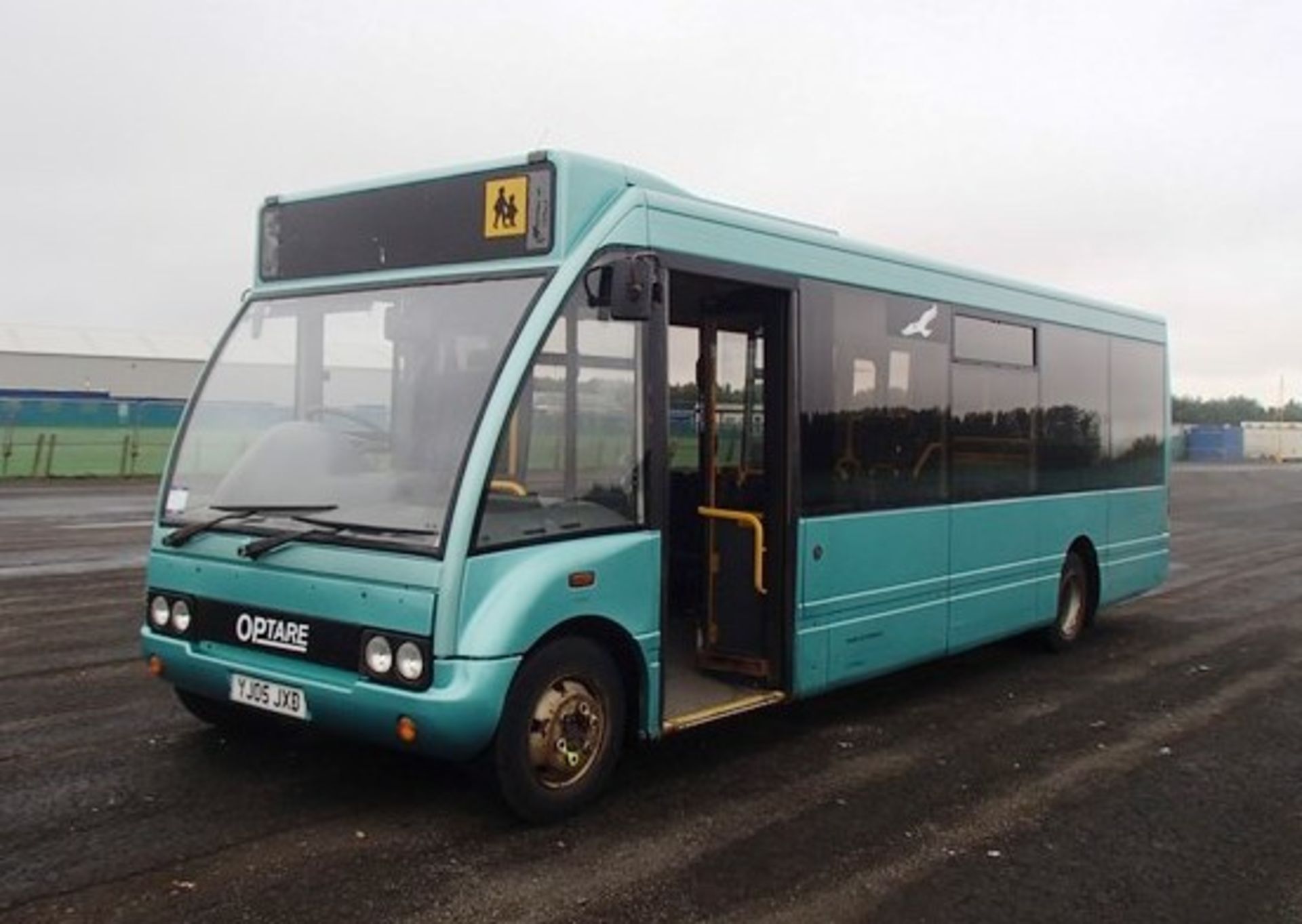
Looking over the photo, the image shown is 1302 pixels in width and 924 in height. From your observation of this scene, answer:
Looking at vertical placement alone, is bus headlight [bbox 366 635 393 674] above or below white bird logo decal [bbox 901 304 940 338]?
below

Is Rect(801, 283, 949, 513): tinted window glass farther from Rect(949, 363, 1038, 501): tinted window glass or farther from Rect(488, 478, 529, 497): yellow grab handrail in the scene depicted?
Rect(488, 478, 529, 497): yellow grab handrail

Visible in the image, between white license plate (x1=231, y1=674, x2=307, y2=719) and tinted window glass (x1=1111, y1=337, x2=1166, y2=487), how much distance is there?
7326 millimetres

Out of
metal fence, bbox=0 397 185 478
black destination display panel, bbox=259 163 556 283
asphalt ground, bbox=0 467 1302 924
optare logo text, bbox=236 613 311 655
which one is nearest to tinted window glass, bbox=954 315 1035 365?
asphalt ground, bbox=0 467 1302 924

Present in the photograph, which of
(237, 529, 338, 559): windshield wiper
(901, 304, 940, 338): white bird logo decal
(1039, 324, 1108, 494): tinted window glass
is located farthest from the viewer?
(1039, 324, 1108, 494): tinted window glass

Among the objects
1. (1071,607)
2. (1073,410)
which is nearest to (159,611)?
(1073,410)

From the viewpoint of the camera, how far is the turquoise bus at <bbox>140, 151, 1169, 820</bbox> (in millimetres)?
4738

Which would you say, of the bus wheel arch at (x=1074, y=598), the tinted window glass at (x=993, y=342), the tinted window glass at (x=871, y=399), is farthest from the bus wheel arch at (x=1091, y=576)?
the tinted window glass at (x=871, y=399)

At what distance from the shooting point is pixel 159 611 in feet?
17.9

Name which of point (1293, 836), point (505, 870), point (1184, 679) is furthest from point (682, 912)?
point (1184, 679)

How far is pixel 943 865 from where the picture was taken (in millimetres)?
4703

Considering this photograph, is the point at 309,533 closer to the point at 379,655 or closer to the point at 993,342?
the point at 379,655

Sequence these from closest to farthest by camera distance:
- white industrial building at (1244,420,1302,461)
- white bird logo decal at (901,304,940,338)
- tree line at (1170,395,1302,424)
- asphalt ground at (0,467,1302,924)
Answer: asphalt ground at (0,467,1302,924) < white bird logo decal at (901,304,940,338) < white industrial building at (1244,420,1302,461) < tree line at (1170,395,1302,424)

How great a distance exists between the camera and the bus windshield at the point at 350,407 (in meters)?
4.87

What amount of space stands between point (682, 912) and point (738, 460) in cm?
298
